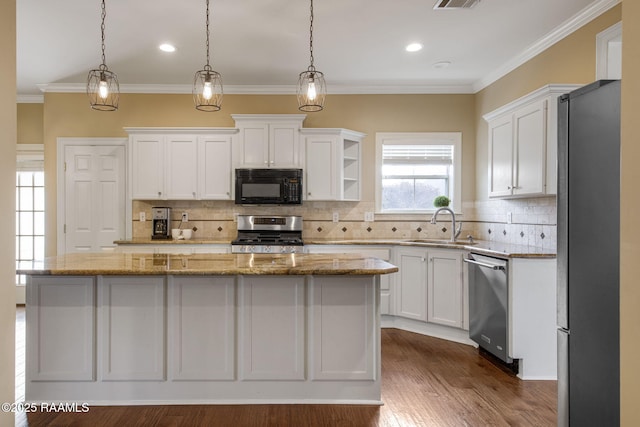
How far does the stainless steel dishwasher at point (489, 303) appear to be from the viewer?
122 inches

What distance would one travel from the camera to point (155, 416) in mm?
2365

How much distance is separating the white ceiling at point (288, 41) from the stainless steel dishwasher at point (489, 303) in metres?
2.05

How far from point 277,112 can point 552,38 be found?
3.01 m

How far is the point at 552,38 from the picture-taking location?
3.48 m

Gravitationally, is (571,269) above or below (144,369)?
above

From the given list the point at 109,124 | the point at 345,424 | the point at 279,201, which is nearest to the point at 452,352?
the point at 345,424

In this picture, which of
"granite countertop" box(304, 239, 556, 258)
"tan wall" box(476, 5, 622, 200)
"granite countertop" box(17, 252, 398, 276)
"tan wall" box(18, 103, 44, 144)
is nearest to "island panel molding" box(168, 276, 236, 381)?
"granite countertop" box(17, 252, 398, 276)

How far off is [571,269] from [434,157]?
3389mm

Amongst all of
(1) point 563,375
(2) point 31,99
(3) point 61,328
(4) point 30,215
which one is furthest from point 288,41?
(4) point 30,215

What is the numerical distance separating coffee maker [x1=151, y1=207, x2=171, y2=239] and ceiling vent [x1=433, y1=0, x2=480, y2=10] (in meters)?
3.64

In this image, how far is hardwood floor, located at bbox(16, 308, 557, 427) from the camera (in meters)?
2.32

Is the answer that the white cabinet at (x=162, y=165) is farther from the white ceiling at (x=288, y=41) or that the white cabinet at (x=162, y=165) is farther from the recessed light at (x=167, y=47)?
the recessed light at (x=167, y=47)

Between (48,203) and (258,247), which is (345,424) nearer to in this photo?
(258,247)

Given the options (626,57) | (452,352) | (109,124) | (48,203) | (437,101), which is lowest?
(452,352)
